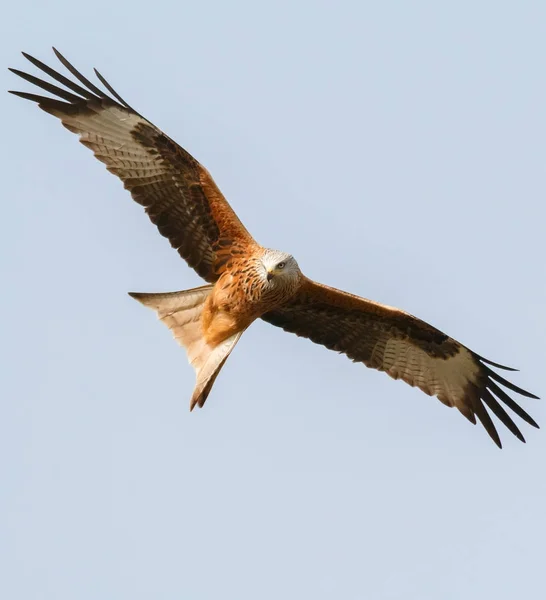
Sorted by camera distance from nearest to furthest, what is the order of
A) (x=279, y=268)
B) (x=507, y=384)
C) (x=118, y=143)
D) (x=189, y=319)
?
1. (x=279, y=268)
2. (x=118, y=143)
3. (x=189, y=319)
4. (x=507, y=384)

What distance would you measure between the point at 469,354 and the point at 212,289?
271cm

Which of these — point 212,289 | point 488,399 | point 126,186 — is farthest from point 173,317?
point 488,399

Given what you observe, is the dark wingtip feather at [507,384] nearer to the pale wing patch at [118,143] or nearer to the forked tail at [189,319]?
the forked tail at [189,319]

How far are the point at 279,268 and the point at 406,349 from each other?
2198mm

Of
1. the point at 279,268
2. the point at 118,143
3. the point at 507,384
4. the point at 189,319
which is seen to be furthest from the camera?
the point at 507,384

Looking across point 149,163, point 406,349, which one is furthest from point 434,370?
point 149,163

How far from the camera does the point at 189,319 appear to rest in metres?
12.9

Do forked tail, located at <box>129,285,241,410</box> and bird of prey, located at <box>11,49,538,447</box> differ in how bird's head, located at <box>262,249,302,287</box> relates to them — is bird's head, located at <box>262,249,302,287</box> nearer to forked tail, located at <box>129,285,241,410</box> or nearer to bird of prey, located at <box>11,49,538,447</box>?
bird of prey, located at <box>11,49,538,447</box>

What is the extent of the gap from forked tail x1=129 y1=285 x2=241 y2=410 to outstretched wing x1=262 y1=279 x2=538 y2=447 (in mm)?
842

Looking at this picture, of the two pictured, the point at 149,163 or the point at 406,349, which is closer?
the point at 149,163

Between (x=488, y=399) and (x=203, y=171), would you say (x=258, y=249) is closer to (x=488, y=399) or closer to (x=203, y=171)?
(x=203, y=171)

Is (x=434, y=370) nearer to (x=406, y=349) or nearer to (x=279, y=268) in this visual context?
(x=406, y=349)

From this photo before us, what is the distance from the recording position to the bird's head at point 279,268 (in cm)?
1193

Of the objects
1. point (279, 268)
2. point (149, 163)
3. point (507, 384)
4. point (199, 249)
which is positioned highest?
point (149, 163)
